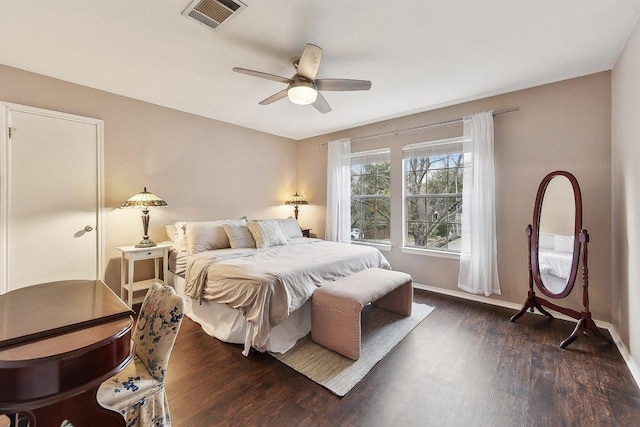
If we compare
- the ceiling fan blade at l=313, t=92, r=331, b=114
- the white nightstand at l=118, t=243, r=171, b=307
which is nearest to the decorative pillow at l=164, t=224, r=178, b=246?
the white nightstand at l=118, t=243, r=171, b=307

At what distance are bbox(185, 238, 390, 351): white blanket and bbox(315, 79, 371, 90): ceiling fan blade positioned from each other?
162 cm

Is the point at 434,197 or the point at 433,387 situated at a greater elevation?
the point at 434,197

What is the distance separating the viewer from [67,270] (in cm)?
285

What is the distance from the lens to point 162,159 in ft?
11.7

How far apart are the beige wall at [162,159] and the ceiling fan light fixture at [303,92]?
7.08 ft

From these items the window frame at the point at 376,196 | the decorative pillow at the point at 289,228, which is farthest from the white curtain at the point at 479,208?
the decorative pillow at the point at 289,228

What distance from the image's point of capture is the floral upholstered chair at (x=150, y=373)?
1146 mm

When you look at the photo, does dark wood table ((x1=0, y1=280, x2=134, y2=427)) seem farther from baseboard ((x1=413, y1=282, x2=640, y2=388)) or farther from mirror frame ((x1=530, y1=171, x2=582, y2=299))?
mirror frame ((x1=530, y1=171, x2=582, y2=299))

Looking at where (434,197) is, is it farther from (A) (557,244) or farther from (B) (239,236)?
(B) (239,236)

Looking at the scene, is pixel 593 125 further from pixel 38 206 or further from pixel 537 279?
pixel 38 206

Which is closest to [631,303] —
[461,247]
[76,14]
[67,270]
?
[461,247]

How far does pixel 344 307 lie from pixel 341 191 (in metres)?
2.64

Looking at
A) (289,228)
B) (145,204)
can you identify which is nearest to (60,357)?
(145,204)

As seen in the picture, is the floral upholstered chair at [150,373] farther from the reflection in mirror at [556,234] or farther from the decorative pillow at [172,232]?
the reflection in mirror at [556,234]
